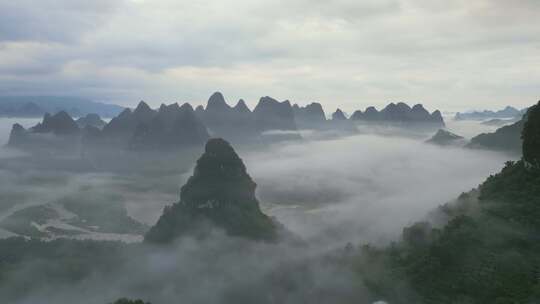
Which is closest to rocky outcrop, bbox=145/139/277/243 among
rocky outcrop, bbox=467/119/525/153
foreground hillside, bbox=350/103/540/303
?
foreground hillside, bbox=350/103/540/303

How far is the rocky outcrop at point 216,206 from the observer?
85625 mm

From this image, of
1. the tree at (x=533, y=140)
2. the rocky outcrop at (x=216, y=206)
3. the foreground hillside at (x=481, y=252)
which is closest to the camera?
the foreground hillside at (x=481, y=252)

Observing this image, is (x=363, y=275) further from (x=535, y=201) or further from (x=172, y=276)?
(x=172, y=276)

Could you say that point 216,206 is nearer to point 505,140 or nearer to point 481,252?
point 481,252

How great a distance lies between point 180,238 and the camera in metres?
83.9

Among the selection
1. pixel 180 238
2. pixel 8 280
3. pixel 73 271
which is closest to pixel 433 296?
pixel 180 238

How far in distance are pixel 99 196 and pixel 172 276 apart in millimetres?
105562

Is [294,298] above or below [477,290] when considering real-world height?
below

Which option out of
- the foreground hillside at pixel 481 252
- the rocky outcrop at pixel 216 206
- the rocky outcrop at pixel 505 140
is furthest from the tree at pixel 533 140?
the rocky outcrop at pixel 505 140

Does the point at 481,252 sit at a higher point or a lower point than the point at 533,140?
lower

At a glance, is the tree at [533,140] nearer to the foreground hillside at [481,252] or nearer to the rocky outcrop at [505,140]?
the foreground hillside at [481,252]

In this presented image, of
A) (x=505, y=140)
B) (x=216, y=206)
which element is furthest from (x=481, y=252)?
(x=505, y=140)

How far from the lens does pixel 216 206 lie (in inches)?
3484

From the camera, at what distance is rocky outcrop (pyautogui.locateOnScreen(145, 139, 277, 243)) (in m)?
85.6
